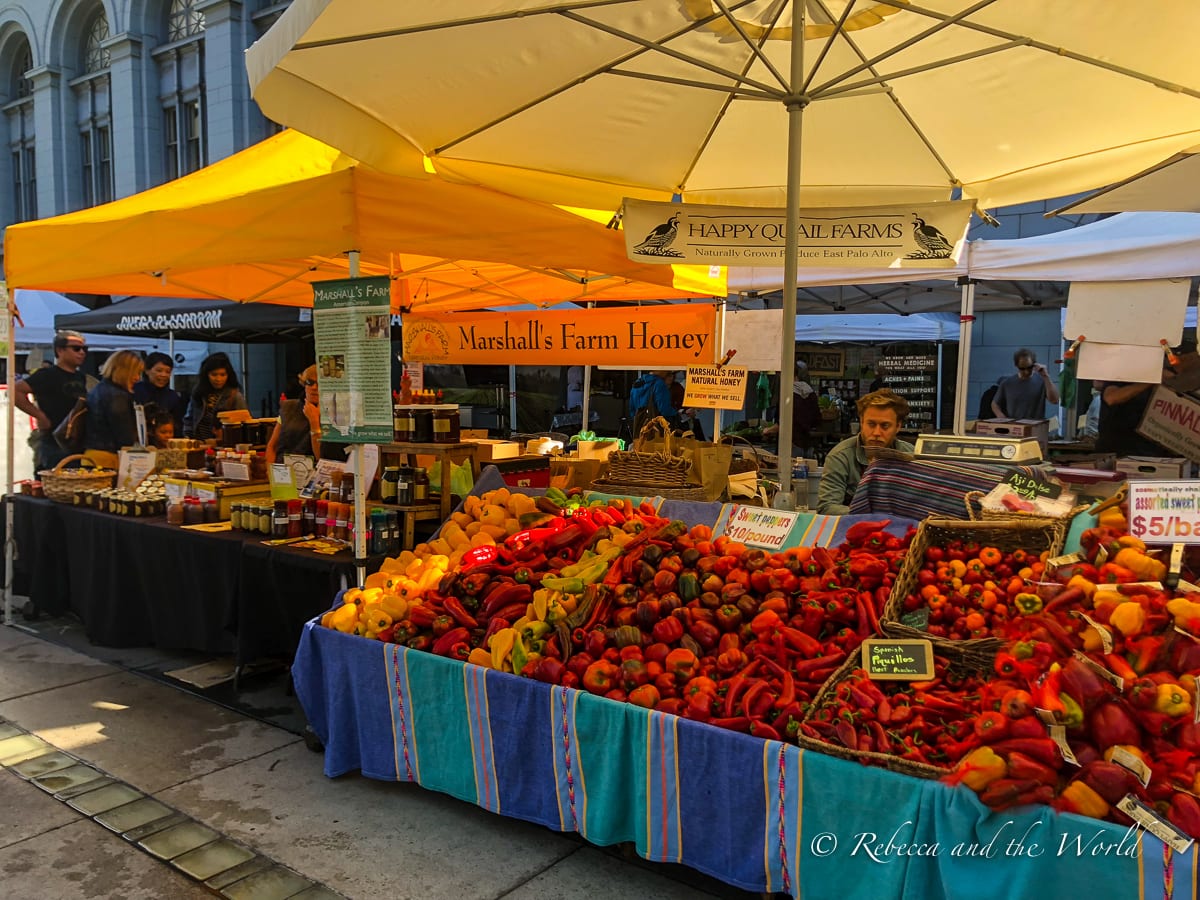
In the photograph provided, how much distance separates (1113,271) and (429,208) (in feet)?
15.8

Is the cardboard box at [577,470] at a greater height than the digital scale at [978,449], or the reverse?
the digital scale at [978,449]

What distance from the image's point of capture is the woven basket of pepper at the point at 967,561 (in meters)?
3.06

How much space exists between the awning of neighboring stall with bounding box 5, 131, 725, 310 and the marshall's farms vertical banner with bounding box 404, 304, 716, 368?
11.9 inches

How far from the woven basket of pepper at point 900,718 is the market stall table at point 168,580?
259 centimetres

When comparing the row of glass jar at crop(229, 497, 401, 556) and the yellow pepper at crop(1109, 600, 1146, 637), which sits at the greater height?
the yellow pepper at crop(1109, 600, 1146, 637)

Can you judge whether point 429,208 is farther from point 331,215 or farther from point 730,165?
point 730,165

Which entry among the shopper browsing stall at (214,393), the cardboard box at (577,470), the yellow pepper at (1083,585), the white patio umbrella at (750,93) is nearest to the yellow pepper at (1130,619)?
the yellow pepper at (1083,585)

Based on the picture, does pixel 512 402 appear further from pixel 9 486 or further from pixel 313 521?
pixel 313 521

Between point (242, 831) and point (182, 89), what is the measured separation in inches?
719

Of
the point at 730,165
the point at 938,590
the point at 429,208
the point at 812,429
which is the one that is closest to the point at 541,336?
the point at 730,165

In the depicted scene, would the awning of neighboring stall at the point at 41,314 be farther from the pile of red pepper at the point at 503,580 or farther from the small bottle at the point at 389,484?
the pile of red pepper at the point at 503,580

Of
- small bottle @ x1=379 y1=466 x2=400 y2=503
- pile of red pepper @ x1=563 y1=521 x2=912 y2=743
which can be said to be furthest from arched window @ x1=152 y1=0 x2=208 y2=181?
pile of red pepper @ x1=563 y1=521 x2=912 y2=743

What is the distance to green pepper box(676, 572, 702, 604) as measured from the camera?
11.2ft

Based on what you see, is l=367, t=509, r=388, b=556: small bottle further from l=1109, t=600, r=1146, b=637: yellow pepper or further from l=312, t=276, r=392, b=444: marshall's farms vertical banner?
l=1109, t=600, r=1146, b=637: yellow pepper
